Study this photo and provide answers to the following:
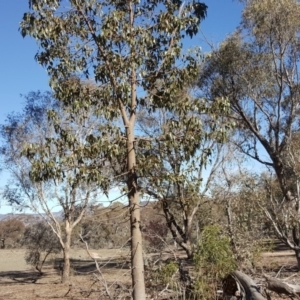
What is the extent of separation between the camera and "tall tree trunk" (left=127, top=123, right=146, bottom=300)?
7.22m

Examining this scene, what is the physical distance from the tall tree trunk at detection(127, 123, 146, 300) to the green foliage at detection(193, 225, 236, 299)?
5.80 ft

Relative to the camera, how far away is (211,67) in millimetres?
18266

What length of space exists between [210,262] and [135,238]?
2129mm

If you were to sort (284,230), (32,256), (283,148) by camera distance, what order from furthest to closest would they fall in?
(32,256) → (283,148) → (284,230)

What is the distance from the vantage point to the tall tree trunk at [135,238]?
7223 mm

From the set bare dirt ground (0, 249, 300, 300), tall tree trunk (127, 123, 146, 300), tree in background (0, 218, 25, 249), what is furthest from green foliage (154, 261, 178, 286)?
tree in background (0, 218, 25, 249)

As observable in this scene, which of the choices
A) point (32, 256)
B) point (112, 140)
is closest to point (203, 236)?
point (112, 140)

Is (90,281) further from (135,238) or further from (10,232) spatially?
(10,232)

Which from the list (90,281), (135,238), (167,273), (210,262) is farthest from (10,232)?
(135,238)

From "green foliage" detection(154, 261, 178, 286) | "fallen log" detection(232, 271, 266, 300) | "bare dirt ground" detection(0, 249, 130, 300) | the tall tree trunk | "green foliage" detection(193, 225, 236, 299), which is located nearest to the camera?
the tall tree trunk

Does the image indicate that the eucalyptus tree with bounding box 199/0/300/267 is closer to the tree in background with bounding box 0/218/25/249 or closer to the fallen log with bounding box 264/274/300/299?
A: the fallen log with bounding box 264/274/300/299

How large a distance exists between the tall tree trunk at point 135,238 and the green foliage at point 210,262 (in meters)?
1.77

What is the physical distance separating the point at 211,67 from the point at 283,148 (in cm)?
404

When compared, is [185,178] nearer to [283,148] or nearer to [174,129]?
[174,129]
